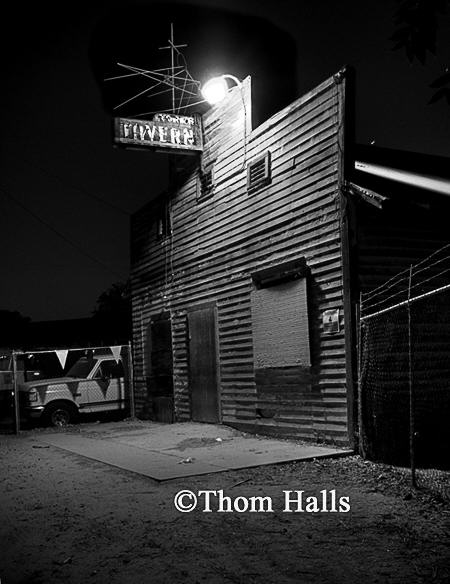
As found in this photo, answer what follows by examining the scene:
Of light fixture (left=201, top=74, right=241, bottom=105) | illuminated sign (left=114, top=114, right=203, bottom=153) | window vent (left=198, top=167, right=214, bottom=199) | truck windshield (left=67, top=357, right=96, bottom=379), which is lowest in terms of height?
truck windshield (left=67, top=357, right=96, bottom=379)

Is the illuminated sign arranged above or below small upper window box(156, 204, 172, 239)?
above

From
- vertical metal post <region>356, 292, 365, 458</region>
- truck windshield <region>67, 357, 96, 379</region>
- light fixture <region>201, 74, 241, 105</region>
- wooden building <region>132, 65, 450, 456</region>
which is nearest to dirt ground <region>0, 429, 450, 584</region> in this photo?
vertical metal post <region>356, 292, 365, 458</region>

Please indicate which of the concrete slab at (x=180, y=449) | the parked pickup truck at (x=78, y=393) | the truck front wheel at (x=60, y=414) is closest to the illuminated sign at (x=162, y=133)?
the concrete slab at (x=180, y=449)

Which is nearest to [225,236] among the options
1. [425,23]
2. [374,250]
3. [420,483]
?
[374,250]

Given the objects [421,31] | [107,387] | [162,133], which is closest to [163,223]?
[162,133]

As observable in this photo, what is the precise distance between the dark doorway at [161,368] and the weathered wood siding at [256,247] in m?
0.37

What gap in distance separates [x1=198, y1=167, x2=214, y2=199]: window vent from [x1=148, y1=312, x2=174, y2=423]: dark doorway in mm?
3610

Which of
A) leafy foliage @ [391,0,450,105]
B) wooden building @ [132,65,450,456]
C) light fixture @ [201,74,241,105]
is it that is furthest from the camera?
light fixture @ [201,74,241,105]

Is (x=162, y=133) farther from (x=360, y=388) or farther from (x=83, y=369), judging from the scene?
(x=83, y=369)

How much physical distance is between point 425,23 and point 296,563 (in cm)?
387

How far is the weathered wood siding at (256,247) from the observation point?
10555 millimetres

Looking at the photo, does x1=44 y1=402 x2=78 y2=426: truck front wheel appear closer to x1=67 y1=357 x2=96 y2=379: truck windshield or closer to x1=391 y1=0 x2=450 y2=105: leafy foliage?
x1=67 y1=357 x2=96 y2=379: truck windshield

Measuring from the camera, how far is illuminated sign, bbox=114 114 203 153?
13.8 m

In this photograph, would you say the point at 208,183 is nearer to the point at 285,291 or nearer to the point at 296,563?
the point at 285,291
